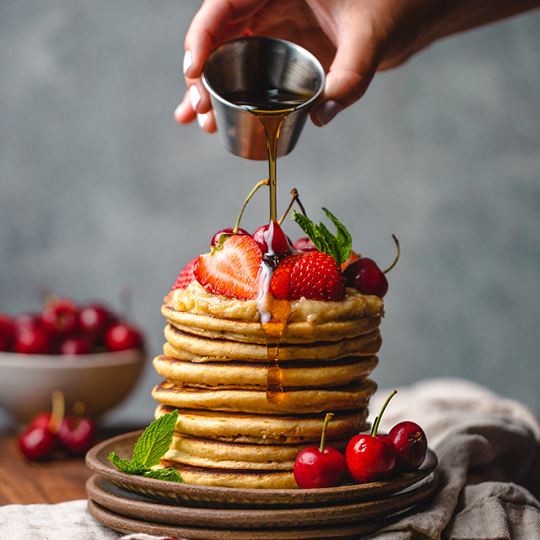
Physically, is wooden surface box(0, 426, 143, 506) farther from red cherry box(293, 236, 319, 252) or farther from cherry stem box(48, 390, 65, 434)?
red cherry box(293, 236, 319, 252)

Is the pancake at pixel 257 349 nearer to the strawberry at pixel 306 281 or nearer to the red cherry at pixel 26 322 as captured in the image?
the strawberry at pixel 306 281

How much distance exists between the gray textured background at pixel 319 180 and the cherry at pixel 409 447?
305 cm

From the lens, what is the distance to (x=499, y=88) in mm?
4371

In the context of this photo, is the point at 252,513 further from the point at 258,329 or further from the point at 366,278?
the point at 366,278

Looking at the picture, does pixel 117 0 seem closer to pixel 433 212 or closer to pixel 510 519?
pixel 433 212

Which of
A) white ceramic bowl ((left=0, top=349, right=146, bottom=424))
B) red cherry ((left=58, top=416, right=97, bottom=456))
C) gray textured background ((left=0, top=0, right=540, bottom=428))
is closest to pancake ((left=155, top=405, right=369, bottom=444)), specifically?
red cherry ((left=58, top=416, right=97, bottom=456))

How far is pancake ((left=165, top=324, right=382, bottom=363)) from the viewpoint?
143 centimetres

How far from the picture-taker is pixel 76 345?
2.49m

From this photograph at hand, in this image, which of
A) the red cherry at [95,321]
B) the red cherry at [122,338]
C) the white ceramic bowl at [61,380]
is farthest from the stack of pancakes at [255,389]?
the red cherry at [95,321]

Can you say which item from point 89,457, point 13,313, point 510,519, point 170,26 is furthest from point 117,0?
point 510,519

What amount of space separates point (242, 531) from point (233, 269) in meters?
0.57

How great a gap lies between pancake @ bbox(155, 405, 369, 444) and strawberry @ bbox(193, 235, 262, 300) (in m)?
0.28

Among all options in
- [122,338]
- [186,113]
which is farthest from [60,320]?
[186,113]

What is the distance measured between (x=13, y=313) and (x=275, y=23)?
2.92 m
